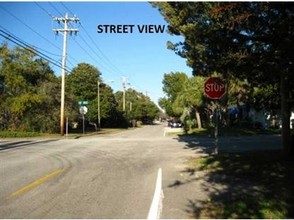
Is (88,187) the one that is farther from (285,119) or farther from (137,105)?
(137,105)

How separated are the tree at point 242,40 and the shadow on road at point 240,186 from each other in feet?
7.30

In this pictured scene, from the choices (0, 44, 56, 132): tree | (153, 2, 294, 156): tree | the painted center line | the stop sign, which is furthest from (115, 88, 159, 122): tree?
the painted center line

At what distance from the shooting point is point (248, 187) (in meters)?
11.1

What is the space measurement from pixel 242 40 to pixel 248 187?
5.48m

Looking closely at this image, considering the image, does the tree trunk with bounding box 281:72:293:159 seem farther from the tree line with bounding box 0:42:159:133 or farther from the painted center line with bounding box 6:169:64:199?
the tree line with bounding box 0:42:159:133

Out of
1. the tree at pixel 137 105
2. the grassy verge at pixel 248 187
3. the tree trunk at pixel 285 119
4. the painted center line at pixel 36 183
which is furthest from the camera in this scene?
the tree at pixel 137 105

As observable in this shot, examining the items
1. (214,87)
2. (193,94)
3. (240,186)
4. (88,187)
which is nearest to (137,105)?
(193,94)

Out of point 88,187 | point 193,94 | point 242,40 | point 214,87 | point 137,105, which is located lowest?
point 88,187

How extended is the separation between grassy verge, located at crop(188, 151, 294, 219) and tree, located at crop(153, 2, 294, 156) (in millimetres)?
2105

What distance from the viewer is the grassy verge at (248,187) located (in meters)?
8.52

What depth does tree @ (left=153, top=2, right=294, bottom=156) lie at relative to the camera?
1184cm

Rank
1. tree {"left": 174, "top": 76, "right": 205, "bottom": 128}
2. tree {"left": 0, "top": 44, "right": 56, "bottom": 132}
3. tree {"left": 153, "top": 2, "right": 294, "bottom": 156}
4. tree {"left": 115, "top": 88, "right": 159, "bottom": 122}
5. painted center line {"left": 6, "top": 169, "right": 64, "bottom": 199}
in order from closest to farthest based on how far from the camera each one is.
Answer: painted center line {"left": 6, "top": 169, "right": 64, "bottom": 199}
tree {"left": 153, "top": 2, "right": 294, "bottom": 156}
tree {"left": 0, "top": 44, "right": 56, "bottom": 132}
tree {"left": 174, "top": 76, "right": 205, "bottom": 128}
tree {"left": 115, "top": 88, "right": 159, "bottom": 122}

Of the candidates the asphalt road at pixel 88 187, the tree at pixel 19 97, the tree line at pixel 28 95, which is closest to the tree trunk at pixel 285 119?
the asphalt road at pixel 88 187

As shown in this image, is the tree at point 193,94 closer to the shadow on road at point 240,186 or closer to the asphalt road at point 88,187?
the asphalt road at point 88,187
